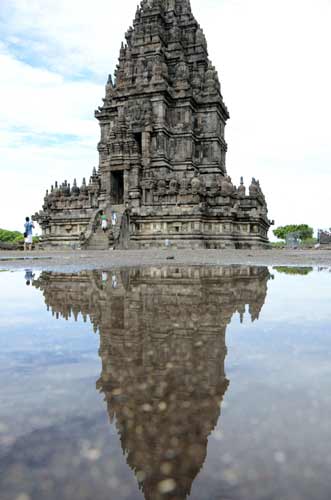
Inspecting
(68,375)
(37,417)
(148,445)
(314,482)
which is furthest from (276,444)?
(68,375)

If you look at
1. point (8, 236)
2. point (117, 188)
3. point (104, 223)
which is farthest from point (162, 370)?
point (8, 236)

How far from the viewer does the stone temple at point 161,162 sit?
95.1 ft

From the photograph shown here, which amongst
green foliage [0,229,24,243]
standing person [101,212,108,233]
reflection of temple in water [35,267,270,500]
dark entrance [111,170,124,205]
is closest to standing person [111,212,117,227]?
standing person [101,212,108,233]

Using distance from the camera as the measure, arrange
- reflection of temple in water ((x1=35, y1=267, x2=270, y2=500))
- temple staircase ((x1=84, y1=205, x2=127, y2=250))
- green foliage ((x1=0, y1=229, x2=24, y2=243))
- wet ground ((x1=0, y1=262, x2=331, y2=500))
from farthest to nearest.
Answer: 1. green foliage ((x1=0, y1=229, x2=24, y2=243))
2. temple staircase ((x1=84, y1=205, x2=127, y2=250))
3. reflection of temple in water ((x1=35, y1=267, x2=270, y2=500))
4. wet ground ((x1=0, y1=262, x2=331, y2=500))

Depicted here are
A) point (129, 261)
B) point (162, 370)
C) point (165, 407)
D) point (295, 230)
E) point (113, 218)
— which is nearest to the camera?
A: point (165, 407)

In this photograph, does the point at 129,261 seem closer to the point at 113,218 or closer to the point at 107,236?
the point at 107,236

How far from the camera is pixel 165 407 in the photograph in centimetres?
176

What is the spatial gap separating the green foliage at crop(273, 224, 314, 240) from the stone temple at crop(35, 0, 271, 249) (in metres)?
49.6

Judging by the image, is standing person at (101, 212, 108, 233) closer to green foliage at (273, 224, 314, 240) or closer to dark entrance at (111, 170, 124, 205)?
dark entrance at (111, 170, 124, 205)

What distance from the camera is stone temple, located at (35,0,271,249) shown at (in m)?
29.0

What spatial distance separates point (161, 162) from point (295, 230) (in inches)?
2444

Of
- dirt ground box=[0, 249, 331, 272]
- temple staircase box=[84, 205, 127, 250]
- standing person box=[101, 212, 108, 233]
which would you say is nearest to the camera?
dirt ground box=[0, 249, 331, 272]

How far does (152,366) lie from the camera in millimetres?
2326

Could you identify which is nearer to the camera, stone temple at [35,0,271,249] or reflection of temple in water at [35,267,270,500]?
reflection of temple in water at [35,267,270,500]
